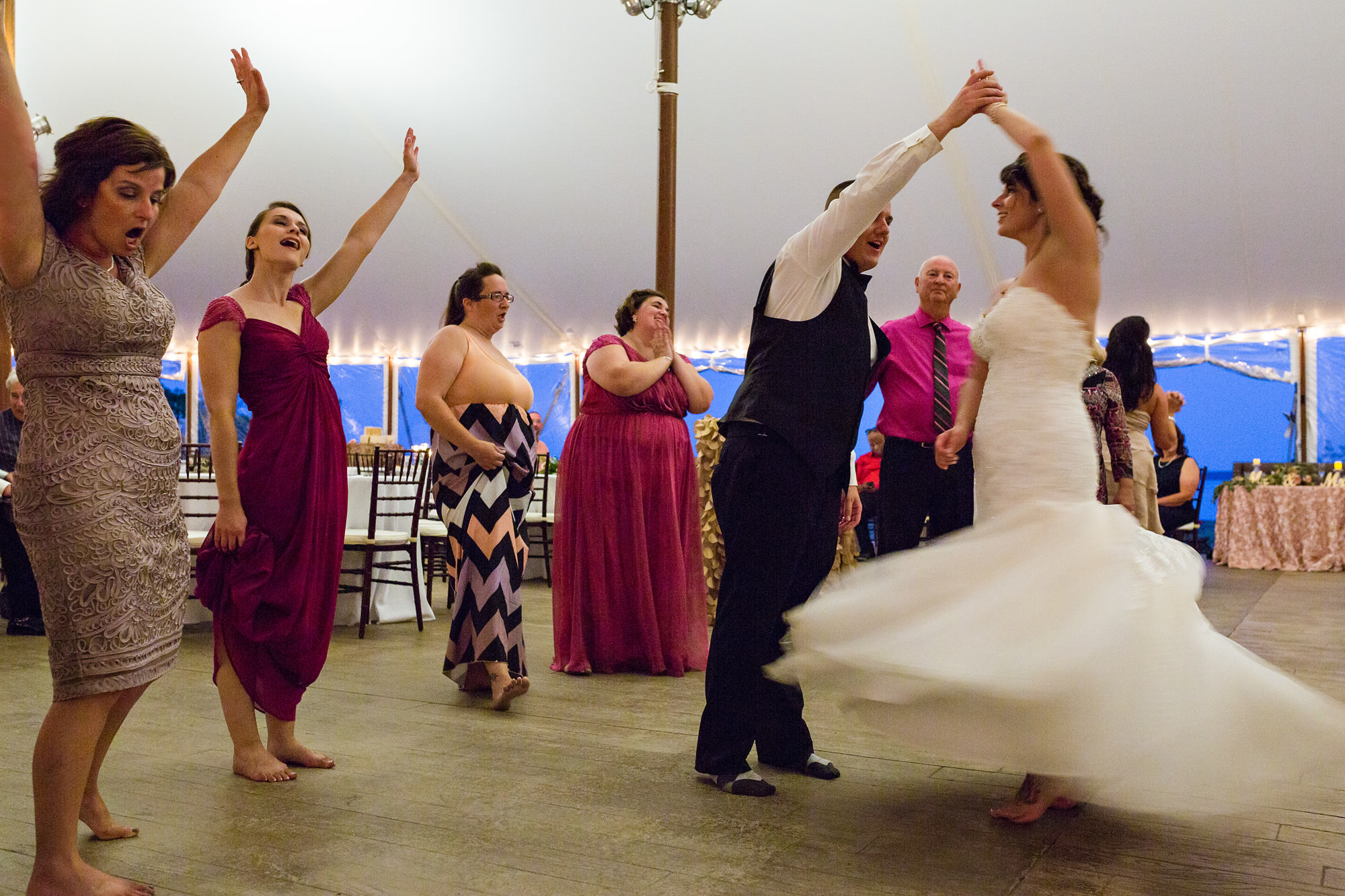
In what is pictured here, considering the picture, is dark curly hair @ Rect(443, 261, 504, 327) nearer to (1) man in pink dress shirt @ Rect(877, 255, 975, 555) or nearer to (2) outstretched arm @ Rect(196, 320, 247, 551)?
(2) outstretched arm @ Rect(196, 320, 247, 551)

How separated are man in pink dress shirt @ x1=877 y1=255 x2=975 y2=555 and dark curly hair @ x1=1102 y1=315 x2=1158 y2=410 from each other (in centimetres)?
50

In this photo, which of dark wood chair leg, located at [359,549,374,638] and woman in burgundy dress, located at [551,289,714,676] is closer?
woman in burgundy dress, located at [551,289,714,676]

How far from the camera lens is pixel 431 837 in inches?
78.0

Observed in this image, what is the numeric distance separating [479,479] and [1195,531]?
7.88 metres

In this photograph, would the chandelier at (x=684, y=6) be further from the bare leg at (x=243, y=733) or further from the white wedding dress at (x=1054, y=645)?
the bare leg at (x=243, y=733)

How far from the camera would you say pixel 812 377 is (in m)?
2.24

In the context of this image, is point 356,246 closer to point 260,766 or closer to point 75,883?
point 260,766

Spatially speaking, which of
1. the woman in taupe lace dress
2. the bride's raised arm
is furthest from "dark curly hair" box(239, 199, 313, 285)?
the bride's raised arm

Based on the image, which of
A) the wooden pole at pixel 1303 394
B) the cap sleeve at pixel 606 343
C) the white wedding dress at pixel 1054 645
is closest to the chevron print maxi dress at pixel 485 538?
the cap sleeve at pixel 606 343

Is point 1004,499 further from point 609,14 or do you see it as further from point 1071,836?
point 609,14

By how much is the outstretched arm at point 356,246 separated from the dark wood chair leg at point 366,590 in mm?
2407

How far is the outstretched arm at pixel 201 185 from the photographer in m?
1.91

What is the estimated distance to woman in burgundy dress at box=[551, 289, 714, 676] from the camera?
3848 mm

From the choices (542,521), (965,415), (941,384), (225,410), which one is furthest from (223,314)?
(542,521)
